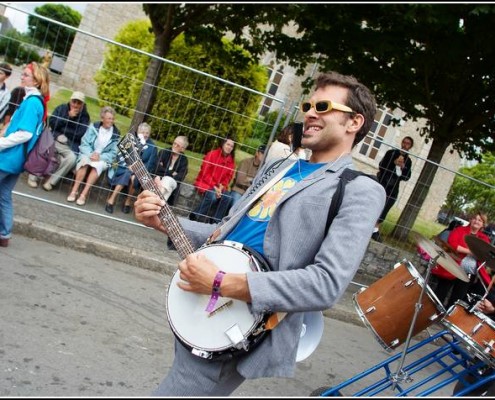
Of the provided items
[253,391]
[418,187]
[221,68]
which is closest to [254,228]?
[253,391]

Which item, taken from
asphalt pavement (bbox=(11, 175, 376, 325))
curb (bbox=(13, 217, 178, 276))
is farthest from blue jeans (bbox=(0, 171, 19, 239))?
curb (bbox=(13, 217, 178, 276))

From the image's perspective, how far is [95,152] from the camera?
802 cm

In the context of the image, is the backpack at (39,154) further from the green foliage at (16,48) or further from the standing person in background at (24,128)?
the green foliage at (16,48)

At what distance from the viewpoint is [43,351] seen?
406cm

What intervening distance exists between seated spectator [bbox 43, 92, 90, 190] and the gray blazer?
250 inches

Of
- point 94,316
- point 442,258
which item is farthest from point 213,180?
point 442,258

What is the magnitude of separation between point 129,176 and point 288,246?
21.1 ft

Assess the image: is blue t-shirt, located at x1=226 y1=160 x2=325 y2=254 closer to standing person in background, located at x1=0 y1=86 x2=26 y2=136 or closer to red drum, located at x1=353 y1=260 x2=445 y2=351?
red drum, located at x1=353 y1=260 x2=445 y2=351

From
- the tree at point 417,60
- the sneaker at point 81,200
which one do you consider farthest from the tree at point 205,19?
the sneaker at point 81,200

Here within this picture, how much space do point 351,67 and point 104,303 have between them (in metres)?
8.35

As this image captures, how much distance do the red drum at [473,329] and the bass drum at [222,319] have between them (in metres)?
2.53

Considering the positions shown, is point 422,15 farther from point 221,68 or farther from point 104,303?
point 221,68

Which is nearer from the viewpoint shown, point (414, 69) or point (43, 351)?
point (43, 351)

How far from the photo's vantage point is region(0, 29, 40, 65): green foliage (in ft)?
23.7
